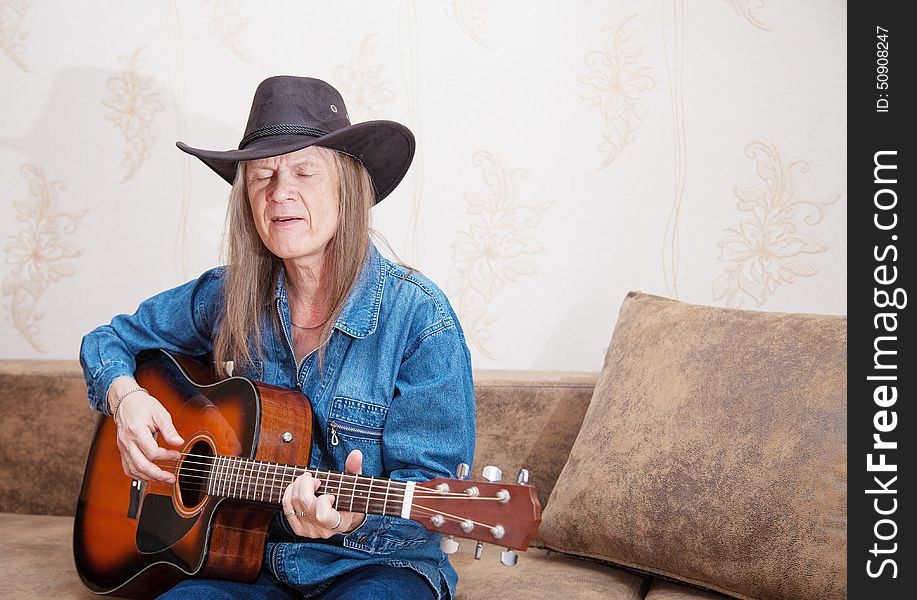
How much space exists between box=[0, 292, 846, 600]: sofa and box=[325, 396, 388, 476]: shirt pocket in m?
0.31

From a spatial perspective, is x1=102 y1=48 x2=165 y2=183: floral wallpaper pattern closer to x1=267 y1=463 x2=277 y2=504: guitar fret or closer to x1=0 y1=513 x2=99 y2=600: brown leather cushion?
x1=0 y1=513 x2=99 y2=600: brown leather cushion

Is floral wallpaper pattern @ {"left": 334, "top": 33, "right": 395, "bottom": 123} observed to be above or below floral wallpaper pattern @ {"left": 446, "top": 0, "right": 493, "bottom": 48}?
below

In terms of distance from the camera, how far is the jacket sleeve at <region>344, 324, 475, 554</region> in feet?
4.75

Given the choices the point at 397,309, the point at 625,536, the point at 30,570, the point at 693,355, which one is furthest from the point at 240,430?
the point at 693,355

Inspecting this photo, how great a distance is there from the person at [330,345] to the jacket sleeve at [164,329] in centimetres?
2

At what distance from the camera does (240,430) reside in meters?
1.50

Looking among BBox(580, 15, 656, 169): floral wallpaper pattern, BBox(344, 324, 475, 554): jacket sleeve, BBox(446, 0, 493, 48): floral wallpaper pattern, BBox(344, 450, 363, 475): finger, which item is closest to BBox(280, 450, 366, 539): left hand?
BBox(344, 450, 363, 475): finger

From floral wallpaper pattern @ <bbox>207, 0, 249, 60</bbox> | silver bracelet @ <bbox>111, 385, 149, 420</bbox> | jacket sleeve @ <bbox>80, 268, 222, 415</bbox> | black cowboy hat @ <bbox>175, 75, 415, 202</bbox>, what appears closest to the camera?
black cowboy hat @ <bbox>175, 75, 415, 202</bbox>

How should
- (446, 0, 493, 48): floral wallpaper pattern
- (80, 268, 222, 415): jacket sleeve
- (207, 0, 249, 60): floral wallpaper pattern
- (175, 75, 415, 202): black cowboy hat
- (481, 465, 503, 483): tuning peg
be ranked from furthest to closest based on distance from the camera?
(207, 0, 249, 60): floral wallpaper pattern, (446, 0, 493, 48): floral wallpaper pattern, (80, 268, 222, 415): jacket sleeve, (175, 75, 415, 202): black cowboy hat, (481, 465, 503, 483): tuning peg

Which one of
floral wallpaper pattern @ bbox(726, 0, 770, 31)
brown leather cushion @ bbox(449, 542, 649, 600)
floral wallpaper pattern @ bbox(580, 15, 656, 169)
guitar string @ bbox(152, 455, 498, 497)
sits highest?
floral wallpaper pattern @ bbox(726, 0, 770, 31)

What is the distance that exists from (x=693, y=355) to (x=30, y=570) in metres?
1.38

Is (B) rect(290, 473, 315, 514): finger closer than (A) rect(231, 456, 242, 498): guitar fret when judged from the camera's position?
Yes

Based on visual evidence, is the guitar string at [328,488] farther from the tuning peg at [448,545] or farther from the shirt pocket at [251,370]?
the shirt pocket at [251,370]

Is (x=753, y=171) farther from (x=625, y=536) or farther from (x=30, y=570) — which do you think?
(x=30, y=570)
